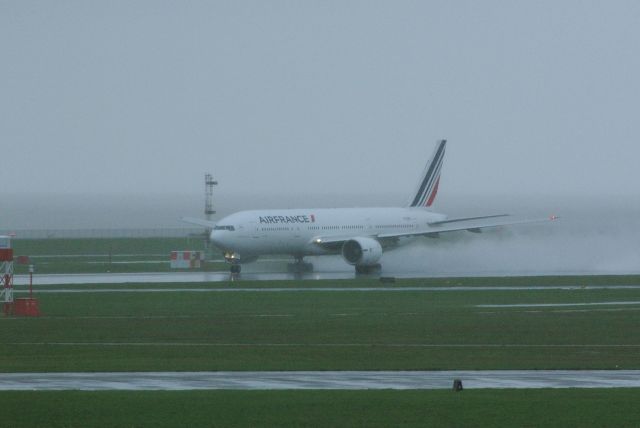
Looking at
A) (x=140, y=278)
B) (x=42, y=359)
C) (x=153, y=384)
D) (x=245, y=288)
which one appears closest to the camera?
(x=153, y=384)

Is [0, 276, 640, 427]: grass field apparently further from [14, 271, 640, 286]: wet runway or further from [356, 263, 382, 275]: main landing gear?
[356, 263, 382, 275]: main landing gear

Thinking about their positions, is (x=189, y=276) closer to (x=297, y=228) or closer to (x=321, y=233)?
(x=297, y=228)

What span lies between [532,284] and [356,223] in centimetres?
2086

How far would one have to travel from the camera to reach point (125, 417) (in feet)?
75.2

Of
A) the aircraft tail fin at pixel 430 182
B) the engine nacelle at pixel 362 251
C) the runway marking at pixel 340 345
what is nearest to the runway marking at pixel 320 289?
the engine nacelle at pixel 362 251

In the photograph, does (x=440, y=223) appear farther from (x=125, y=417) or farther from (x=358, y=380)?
(x=125, y=417)

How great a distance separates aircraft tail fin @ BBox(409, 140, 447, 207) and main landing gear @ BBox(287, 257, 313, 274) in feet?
38.8

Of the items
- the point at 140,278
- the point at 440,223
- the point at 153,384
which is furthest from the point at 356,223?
the point at 153,384

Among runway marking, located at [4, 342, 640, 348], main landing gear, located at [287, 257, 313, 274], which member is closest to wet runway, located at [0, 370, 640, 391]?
runway marking, located at [4, 342, 640, 348]

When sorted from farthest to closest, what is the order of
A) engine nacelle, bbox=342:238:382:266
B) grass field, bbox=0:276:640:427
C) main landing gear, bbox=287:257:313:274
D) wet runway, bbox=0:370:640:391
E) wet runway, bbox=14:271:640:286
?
main landing gear, bbox=287:257:313:274, engine nacelle, bbox=342:238:382:266, wet runway, bbox=14:271:640:286, wet runway, bbox=0:370:640:391, grass field, bbox=0:276:640:427

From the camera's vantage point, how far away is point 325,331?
41.7 m

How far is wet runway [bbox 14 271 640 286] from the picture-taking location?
Answer: 7019 cm

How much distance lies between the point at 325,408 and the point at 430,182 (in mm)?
70265

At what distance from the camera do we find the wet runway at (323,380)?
2730cm
